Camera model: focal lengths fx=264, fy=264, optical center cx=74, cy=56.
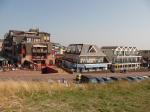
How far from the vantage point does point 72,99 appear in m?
11.9

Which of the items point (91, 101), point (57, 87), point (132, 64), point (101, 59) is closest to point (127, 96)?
point (91, 101)

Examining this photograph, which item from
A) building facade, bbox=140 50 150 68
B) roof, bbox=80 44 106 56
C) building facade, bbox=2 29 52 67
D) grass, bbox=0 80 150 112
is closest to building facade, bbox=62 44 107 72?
roof, bbox=80 44 106 56

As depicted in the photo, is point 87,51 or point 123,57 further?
point 123,57

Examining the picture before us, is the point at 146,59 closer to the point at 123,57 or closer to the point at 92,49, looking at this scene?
the point at 123,57

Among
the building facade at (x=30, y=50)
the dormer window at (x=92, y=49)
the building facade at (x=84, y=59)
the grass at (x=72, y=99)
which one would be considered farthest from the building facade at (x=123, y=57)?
the grass at (x=72, y=99)

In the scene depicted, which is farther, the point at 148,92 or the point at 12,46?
the point at 12,46

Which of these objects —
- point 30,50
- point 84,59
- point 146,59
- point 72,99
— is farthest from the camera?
point 146,59

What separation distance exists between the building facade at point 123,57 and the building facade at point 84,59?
624 cm

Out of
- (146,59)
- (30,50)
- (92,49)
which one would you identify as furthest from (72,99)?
(146,59)

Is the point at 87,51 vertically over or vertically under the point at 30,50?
under

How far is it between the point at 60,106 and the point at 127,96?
4.42 m

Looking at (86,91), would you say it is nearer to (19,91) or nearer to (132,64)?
(19,91)

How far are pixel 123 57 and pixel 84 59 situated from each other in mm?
18857

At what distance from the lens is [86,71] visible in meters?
69.9
